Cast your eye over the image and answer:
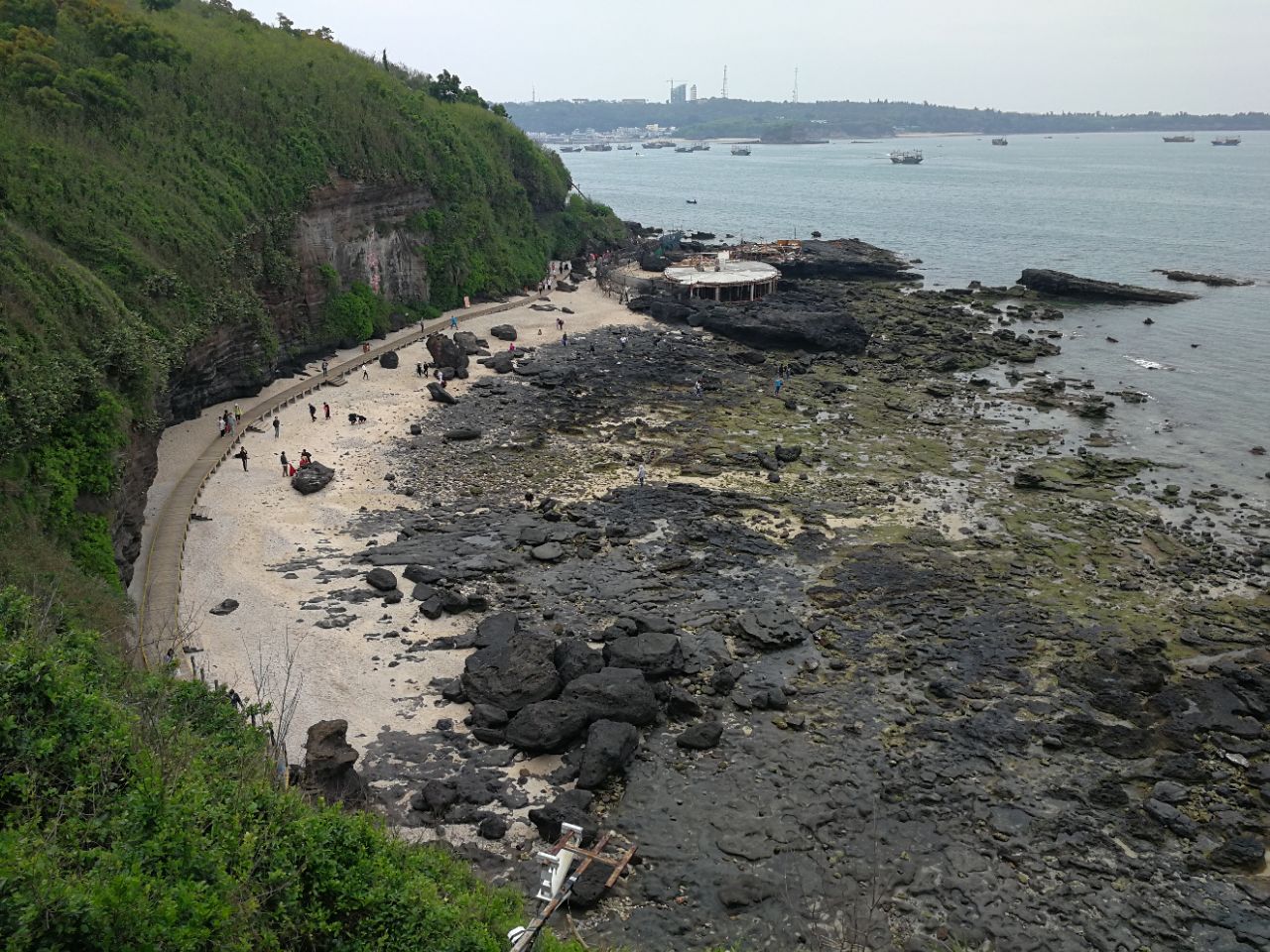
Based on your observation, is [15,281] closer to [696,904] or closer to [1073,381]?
[696,904]

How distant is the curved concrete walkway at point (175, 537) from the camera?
2616 centimetres

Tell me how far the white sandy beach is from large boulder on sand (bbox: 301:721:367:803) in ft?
4.49

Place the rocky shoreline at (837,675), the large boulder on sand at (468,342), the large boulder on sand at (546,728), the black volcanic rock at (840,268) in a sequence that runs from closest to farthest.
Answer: the rocky shoreline at (837,675) → the large boulder on sand at (546,728) → the large boulder on sand at (468,342) → the black volcanic rock at (840,268)

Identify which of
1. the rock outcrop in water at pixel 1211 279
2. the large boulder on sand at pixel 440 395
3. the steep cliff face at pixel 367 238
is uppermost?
the steep cliff face at pixel 367 238

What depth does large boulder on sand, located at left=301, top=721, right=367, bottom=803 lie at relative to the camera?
21141mm

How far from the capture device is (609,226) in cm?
10231

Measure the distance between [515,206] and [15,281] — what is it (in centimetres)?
6176

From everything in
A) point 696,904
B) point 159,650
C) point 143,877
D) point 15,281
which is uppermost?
point 15,281

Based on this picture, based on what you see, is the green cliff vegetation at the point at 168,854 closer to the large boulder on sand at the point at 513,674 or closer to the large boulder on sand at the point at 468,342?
the large boulder on sand at the point at 513,674

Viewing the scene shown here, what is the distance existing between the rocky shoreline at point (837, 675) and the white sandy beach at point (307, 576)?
2.39ft

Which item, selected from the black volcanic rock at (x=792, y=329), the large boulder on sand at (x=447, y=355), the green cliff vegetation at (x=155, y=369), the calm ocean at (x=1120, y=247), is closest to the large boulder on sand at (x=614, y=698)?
the green cliff vegetation at (x=155, y=369)

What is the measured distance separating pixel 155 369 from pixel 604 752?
23.5m

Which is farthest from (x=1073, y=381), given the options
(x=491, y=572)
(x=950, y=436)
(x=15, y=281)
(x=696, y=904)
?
(x=15, y=281)

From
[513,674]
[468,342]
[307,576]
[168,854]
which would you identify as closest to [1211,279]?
[468,342]
